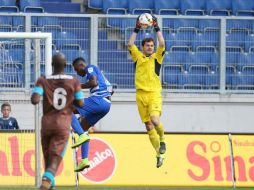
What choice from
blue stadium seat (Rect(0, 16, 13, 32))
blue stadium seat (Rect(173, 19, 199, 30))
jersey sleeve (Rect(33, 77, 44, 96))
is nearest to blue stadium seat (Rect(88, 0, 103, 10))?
blue stadium seat (Rect(173, 19, 199, 30))

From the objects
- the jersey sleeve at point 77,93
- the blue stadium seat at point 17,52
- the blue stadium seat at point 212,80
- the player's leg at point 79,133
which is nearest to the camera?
the jersey sleeve at point 77,93

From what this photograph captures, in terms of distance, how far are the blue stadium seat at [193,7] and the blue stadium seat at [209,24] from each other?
137 centimetres

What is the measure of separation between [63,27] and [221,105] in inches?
163

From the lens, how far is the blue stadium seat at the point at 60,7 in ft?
84.4

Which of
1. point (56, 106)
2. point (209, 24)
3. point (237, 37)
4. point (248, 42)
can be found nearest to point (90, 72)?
point (56, 106)

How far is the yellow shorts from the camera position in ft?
62.5

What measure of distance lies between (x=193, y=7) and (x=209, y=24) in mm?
1897

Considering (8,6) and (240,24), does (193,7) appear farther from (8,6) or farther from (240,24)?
(8,6)

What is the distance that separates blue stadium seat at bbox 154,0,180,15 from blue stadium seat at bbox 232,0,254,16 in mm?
A: 1532

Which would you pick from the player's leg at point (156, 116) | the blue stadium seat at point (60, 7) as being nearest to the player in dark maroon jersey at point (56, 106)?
the player's leg at point (156, 116)

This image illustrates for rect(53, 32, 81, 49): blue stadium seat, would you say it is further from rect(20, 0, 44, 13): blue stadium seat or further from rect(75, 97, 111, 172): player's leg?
rect(75, 97, 111, 172): player's leg

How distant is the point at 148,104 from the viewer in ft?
62.8

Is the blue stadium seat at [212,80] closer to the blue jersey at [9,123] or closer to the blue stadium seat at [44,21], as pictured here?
the blue stadium seat at [44,21]

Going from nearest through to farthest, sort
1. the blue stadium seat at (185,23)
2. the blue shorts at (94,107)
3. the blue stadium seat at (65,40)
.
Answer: the blue shorts at (94,107)
the blue stadium seat at (65,40)
the blue stadium seat at (185,23)
